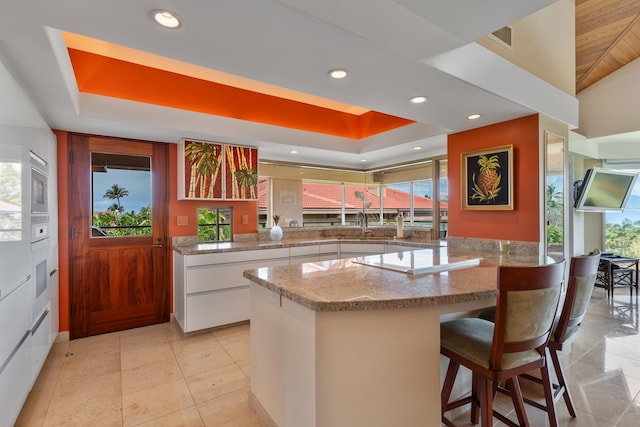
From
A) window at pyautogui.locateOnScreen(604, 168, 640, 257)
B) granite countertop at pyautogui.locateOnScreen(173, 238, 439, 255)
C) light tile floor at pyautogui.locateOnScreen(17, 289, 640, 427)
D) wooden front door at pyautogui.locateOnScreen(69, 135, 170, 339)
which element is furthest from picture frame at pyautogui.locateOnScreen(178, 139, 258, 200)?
window at pyautogui.locateOnScreen(604, 168, 640, 257)

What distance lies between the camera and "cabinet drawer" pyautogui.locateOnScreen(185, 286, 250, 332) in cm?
321

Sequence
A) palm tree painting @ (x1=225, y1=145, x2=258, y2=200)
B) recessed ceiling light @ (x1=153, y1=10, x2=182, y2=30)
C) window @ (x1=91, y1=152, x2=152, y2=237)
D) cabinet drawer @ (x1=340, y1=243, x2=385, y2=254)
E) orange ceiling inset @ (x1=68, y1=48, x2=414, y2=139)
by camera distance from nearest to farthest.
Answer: recessed ceiling light @ (x1=153, y1=10, x2=182, y2=30)
orange ceiling inset @ (x1=68, y1=48, x2=414, y2=139)
window @ (x1=91, y1=152, x2=152, y2=237)
palm tree painting @ (x1=225, y1=145, x2=258, y2=200)
cabinet drawer @ (x1=340, y1=243, x2=385, y2=254)

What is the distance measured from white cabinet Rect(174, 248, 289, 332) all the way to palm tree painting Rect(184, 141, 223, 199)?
2.53 ft

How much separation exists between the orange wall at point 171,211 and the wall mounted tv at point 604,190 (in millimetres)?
4992

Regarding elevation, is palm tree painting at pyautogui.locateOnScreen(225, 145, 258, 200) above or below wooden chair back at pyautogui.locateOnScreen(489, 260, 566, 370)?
above

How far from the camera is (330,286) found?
1586mm

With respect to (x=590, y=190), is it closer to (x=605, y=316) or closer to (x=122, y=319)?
(x=605, y=316)

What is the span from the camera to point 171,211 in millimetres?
3660

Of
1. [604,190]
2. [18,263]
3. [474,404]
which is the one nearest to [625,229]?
[604,190]

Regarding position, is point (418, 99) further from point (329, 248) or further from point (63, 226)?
point (63, 226)

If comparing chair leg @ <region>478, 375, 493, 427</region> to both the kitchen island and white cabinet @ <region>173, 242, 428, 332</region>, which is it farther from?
white cabinet @ <region>173, 242, 428, 332</region>

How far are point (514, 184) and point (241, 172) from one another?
3.09m

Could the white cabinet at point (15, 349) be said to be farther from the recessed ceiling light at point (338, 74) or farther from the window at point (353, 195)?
the window at point (353, 195)

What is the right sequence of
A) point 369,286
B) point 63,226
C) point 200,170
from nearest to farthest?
point 369,286 → point 63,226 → point 200,170
